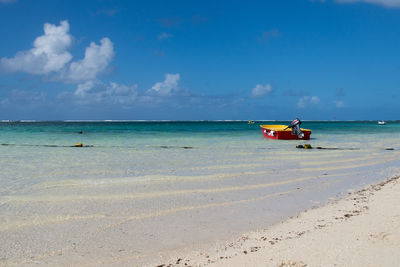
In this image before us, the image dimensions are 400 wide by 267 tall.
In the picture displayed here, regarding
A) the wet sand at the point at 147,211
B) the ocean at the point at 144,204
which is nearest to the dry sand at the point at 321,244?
the wet sand at the point at 147,211

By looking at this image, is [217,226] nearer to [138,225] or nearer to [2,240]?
[138,225]

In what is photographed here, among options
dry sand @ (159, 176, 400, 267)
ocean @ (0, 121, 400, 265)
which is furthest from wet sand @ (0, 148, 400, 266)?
dry sand @ (159, 176, 400, 267)

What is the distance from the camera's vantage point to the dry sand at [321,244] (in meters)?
4.11

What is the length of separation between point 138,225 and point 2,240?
2.32m

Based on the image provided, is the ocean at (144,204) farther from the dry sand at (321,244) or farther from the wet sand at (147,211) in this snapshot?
the dry sand at (321,244)

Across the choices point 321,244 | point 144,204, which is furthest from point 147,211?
point 321,244

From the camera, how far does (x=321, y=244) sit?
4.62 metres

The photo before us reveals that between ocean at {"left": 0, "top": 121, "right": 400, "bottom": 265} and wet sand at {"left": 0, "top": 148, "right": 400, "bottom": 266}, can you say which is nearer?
wet sand at {"left": 0, "top": 148, "right": 400, "bottom": 266}

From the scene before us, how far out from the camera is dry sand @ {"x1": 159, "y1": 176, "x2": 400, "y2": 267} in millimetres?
4109

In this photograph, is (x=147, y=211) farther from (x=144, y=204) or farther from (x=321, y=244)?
(x=321, y=244)

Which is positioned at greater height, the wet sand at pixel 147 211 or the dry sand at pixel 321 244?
the dry sand at pixel 321 244

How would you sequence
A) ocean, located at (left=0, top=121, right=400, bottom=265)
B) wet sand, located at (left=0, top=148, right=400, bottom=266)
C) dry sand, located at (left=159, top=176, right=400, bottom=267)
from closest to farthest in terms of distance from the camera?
dry sand, located at (left=159, top=176, right=400, bottom=267)
wet sand, located at (left=0, top=148, right=400, bottom=266)
ocean, located at (left=0, top=121, right=400, bottom=265)

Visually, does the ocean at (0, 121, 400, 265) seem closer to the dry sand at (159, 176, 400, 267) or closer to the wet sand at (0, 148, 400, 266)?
the wet sand at (0, 148, 400, 266)

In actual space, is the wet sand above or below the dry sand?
below
